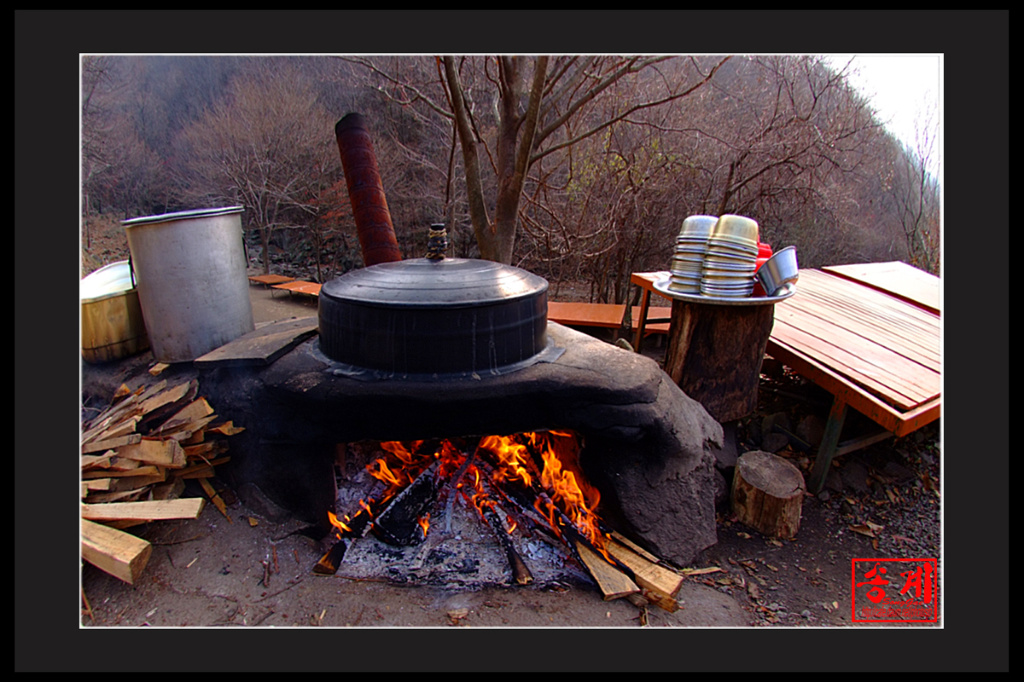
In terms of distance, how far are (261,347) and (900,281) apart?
799 cm

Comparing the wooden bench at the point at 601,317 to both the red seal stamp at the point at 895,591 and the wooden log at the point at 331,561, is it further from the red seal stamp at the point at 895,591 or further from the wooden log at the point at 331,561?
the wooden log at the point at 331,561

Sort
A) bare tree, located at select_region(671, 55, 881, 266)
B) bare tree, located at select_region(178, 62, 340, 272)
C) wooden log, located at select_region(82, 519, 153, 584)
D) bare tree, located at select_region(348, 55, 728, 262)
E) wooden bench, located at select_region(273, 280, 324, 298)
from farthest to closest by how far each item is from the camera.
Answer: bare tree, located at select_region(178, 62, 340, 272) → wooden bench, located at select_region(273, 280, 324, 298) → bare tree, located at select_region(671, 55, 881, 266) → bare tree, located at select_region(348, 55, 728, 262) → wooden log, located at select_region(82, 519, 153, 584)

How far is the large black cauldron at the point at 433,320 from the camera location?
3125 millimetres

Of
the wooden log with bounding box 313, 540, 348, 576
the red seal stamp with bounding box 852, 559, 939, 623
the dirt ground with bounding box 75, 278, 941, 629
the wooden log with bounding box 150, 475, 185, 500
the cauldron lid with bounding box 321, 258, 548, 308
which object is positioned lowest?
the red seal stamp with bounding box 852, 559, 939, 623

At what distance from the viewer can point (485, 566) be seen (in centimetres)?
331

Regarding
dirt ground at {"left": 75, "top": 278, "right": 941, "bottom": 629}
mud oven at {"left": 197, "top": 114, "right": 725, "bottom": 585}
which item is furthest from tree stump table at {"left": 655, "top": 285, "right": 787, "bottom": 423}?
dirt ground at {"left": 75, "top": 278, "right": 941, "bottom": 629}

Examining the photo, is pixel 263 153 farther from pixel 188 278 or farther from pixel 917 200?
pixel 917 200

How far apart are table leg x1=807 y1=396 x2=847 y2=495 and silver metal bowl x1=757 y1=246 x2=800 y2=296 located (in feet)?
3.28

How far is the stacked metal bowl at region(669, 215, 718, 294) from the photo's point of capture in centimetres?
396

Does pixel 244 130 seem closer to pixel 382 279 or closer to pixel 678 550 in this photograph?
pixel 382 279

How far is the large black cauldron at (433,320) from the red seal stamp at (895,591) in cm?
261

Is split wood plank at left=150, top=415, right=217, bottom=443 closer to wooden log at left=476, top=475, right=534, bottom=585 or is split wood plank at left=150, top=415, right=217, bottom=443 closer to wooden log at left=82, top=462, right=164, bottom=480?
wooden log at left=82, top=462, right=164, bottom=480

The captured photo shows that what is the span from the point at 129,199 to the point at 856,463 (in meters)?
20.5

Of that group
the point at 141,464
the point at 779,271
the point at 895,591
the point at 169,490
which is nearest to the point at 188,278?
the point at 141,464
